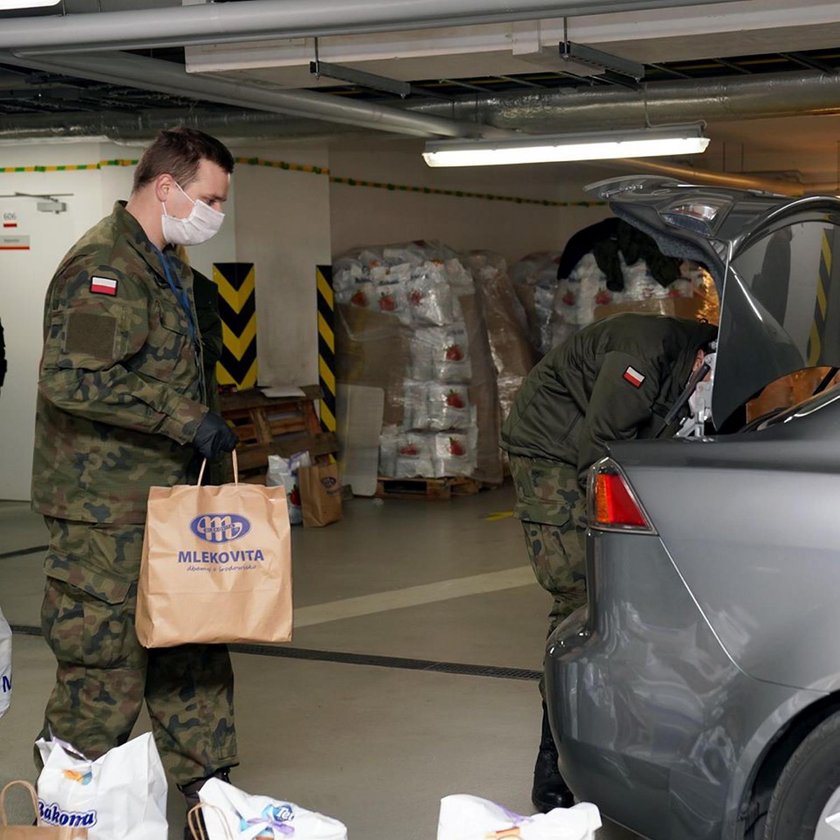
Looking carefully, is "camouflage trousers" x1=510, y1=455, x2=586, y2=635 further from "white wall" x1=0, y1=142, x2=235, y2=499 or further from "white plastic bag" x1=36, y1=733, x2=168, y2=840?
"white wall" x1=0, y1=142, x2=235, y2=499

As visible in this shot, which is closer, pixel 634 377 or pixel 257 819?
pixel 257 819

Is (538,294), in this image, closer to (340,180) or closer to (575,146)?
(340,180)

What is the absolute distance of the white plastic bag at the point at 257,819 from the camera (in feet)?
8.88

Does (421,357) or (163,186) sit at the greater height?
(163,186)

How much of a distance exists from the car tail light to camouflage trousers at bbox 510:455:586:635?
100 cm

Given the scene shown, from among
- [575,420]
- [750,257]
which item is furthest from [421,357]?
[750,257]

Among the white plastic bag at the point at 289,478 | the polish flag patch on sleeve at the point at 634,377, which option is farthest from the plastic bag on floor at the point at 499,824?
the white plastic bag at the point at 289,478

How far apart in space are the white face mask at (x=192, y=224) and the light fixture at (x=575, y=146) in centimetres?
428

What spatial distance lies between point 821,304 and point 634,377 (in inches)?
21.0

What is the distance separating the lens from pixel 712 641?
271 centimetres

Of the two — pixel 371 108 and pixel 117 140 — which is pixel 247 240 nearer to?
pixel 117 140

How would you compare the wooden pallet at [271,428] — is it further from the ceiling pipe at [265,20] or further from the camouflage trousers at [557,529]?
the camouflage trousers at [557,529]

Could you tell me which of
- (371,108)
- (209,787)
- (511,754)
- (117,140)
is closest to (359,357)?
(117,140)

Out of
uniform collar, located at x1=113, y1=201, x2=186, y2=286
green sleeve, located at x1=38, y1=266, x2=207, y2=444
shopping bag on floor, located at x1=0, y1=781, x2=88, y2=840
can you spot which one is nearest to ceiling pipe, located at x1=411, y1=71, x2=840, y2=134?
uniform collar, located at x1=113, y1=201, x2=186, y2=286
